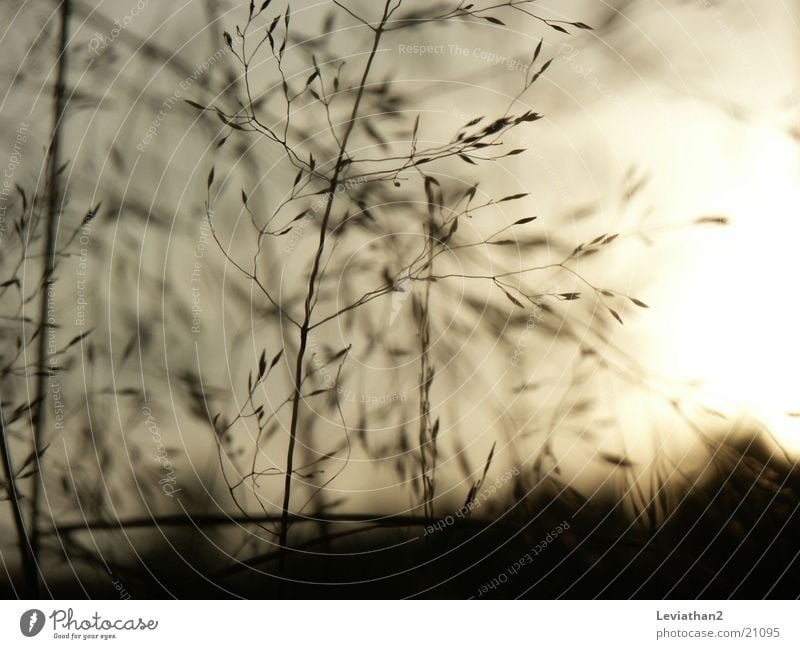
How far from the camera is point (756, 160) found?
0.56 meters

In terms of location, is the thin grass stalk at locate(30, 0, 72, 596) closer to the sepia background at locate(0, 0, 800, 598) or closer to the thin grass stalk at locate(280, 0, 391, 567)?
the sepia background at locate(0, 0, 800, 598)

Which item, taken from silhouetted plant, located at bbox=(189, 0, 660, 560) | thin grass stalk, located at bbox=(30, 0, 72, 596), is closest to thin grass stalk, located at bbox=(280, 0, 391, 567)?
silhouetted plant, located at bbox=(189, 0, 660, 560)

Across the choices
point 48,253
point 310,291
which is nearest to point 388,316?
point 310,291

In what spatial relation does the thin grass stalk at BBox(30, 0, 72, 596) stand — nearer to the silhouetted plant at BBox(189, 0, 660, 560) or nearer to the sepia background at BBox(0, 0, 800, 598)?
the sepia background at BBox(0, 0, 800, 598)

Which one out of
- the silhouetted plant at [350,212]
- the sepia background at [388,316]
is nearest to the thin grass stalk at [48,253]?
the sepia background at [388,316]

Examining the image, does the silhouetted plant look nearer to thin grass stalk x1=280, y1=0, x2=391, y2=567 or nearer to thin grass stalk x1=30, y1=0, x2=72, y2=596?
thin grass stalk x1=280, y1=0, x2=391, y2=567

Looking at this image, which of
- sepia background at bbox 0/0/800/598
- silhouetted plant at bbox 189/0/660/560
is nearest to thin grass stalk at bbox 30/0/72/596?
sepia background at bbox 0/0/800/598

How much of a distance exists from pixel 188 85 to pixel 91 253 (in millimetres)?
155

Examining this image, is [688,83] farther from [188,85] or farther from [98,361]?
[98,361]

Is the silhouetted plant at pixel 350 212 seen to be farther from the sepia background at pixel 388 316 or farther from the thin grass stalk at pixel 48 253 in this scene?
the thin grass stalk at pixel 48 253
